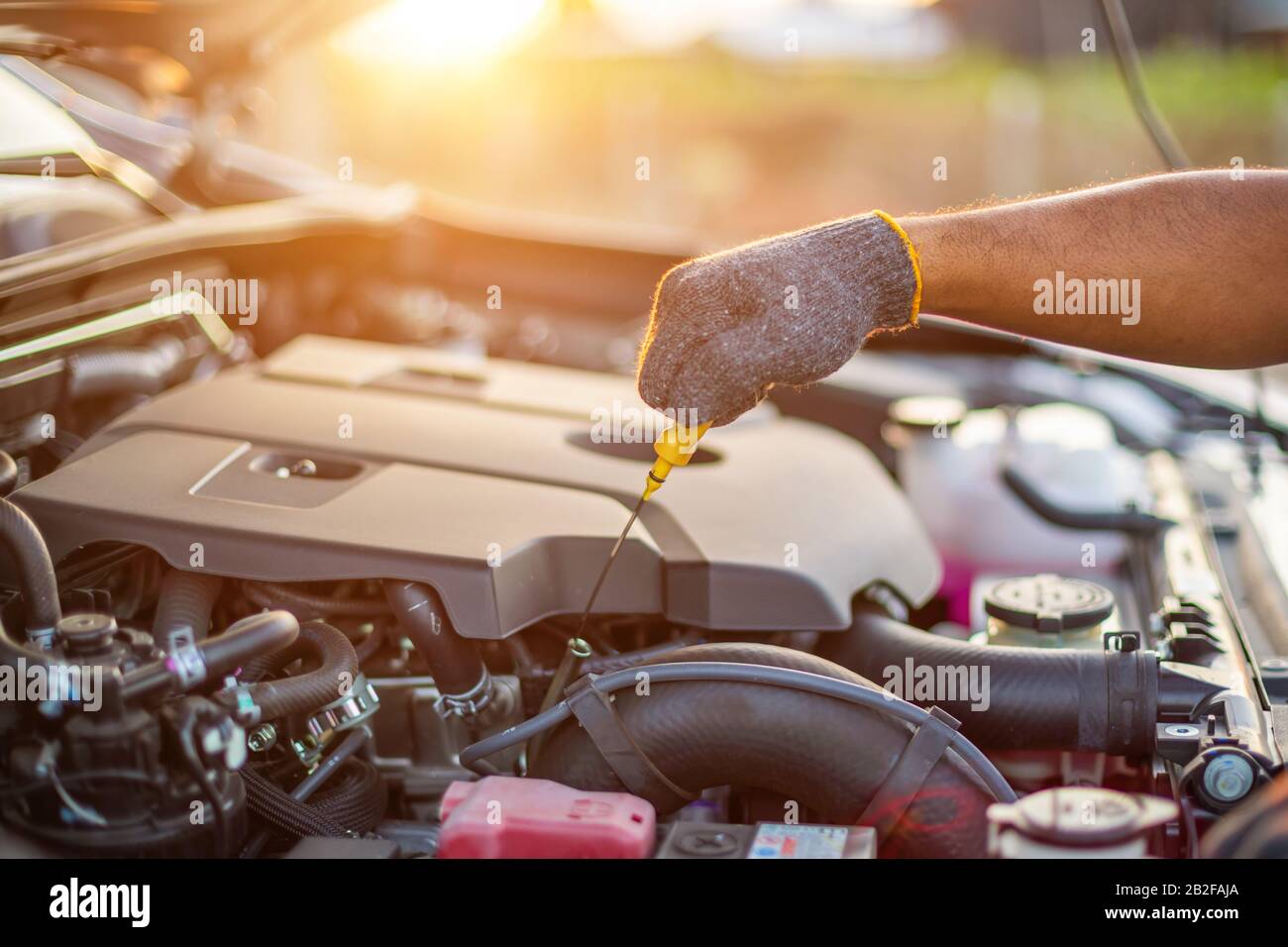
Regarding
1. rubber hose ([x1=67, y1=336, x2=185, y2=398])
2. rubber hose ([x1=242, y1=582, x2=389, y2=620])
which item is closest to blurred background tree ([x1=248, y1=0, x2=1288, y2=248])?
rubber hose ([x1=67, y1=336, x2=185, y2=398])

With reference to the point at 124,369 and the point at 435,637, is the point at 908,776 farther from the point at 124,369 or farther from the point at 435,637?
the point at 124,369

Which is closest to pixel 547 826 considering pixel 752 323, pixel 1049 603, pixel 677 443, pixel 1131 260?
pixel 677 443

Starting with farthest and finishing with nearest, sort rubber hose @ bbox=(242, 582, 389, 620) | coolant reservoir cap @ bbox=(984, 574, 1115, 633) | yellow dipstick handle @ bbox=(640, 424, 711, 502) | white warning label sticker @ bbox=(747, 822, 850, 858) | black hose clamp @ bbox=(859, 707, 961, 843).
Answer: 1. coolant reservoir cap @ bbox=(984, 574, 1115, 633)
2. rubber hose @ bbox=(242, 582, 389, 620)
3. yellow dipstick handle @ bbox=(640, 424, 711, 502)
4. black hose clamp @ bbox=(859, 707, 961, 843)
5. white warning label sticker @ bbox=(747, 822, 850, 858)

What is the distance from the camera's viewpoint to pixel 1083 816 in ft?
2.78

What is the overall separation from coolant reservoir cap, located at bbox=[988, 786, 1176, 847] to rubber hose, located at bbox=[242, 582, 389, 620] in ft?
2.26

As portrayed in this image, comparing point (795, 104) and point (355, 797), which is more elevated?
point (795, 104)

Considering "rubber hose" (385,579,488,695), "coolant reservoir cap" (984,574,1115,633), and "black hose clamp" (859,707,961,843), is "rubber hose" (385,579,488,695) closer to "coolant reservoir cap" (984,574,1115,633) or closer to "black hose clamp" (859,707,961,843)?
→ "black hose clamp" (859,707,961,843)

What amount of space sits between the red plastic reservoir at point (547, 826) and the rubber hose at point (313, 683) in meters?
0.17

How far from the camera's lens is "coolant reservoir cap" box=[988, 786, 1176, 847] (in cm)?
83

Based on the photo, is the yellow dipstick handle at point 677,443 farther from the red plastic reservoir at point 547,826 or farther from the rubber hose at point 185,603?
the rubber hose at point 185,603

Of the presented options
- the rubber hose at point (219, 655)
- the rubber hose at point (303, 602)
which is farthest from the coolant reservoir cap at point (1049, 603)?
the rubber hose at point (219, 655)

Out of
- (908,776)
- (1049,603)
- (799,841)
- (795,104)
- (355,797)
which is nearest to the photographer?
(799,841)

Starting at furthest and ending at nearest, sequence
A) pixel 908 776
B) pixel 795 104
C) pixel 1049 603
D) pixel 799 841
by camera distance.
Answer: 1. pixel 795 104
2. pixel 1049 603
3. pixel 908 776
4. pixel 799 841

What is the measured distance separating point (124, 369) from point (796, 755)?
3.38ft
